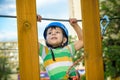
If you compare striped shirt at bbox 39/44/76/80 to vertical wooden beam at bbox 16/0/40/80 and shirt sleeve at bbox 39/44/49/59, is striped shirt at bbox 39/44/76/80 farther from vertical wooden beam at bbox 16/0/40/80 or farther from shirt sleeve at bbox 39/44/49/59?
vertical wooden beam at bbox 16/0/40/80

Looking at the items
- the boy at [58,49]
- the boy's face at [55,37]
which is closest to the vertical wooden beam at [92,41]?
the boy at [58,49]

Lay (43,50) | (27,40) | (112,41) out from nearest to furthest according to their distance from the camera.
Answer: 1. (27,40)
2. (43,50)
3. (112,41)

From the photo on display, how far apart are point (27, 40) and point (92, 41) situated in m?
0.29

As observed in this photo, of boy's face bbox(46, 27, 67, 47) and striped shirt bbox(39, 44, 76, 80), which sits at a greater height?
boy's face bbox(46, 27, 67, 47)

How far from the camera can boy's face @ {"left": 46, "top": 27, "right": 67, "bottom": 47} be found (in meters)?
1.54

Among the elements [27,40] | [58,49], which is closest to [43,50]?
[58,49]

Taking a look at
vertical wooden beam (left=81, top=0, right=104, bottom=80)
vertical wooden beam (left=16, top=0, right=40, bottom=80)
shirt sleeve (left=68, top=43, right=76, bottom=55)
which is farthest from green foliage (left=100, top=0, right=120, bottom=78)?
vertical wooden beam (left=16, top=0, right=40, bottom=80)

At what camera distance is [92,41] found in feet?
4.41

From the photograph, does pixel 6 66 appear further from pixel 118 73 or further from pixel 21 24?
pixel 21 24

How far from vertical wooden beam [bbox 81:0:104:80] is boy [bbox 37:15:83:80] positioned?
116 mm

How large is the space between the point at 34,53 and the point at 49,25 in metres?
0.33

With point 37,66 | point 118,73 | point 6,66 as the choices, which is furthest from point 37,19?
point 6,66

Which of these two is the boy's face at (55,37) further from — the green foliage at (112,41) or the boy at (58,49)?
the green foliage at (112,41)

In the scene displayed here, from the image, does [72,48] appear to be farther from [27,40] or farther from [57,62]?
[27,40]
